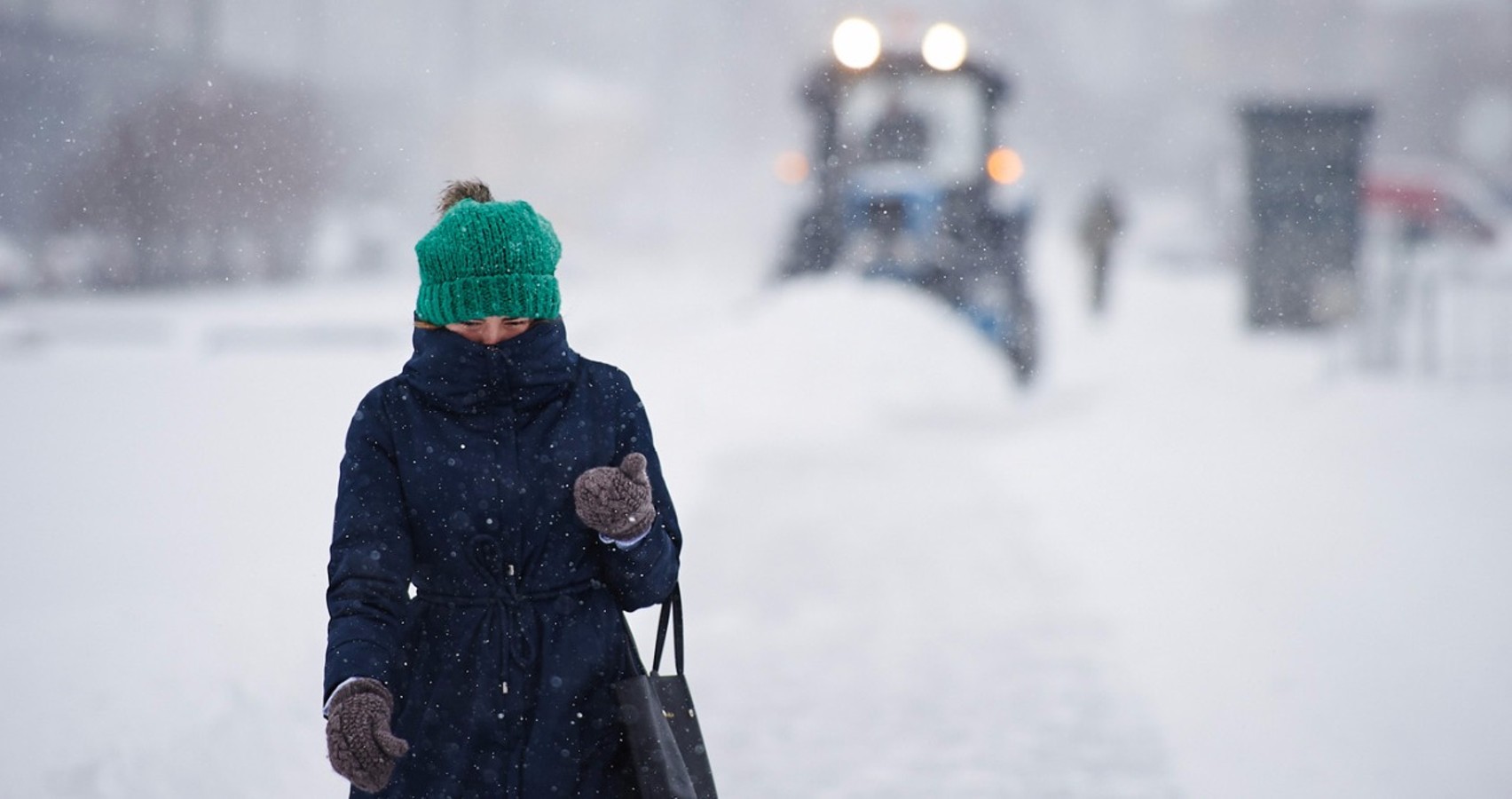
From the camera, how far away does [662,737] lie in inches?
84.4

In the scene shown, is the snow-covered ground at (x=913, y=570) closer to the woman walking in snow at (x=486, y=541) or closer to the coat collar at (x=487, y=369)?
the woman walking in snow at (x=486, y=541)

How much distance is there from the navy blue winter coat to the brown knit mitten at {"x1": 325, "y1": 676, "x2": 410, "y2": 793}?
12 centimetres

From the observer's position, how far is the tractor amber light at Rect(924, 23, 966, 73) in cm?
1127

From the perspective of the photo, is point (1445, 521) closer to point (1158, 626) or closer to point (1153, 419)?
point (1158, 626)

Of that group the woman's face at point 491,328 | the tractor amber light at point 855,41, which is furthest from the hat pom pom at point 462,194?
the tractor amber light at point 855,41

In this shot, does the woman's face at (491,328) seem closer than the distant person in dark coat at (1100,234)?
Yes

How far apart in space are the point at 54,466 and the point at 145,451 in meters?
0.71

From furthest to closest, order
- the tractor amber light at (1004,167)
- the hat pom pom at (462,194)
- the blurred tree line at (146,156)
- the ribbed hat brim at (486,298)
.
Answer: the blurred tree line at (146,156) < the tractor amber light at (1004,167) < the hat pom pom at (462,194) < the ribbed hat brim at (486,298)

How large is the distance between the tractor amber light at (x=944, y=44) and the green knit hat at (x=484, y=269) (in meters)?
9.50

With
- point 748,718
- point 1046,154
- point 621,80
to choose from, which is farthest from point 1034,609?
point 621,80

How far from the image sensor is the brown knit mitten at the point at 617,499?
79.8 inches

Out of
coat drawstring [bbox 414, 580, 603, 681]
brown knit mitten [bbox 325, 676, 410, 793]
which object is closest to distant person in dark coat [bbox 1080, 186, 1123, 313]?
coat drawstring [bbox 414, 580, 603, 681]

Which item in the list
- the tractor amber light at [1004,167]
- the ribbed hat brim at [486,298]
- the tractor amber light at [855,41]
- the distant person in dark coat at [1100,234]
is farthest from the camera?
the distant person in dark coat at [1100,234]

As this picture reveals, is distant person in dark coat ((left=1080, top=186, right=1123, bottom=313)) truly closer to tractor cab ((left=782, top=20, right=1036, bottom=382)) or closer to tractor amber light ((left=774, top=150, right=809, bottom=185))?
tractor cab ((left=782, top=20, right=1036, bottom=382))
